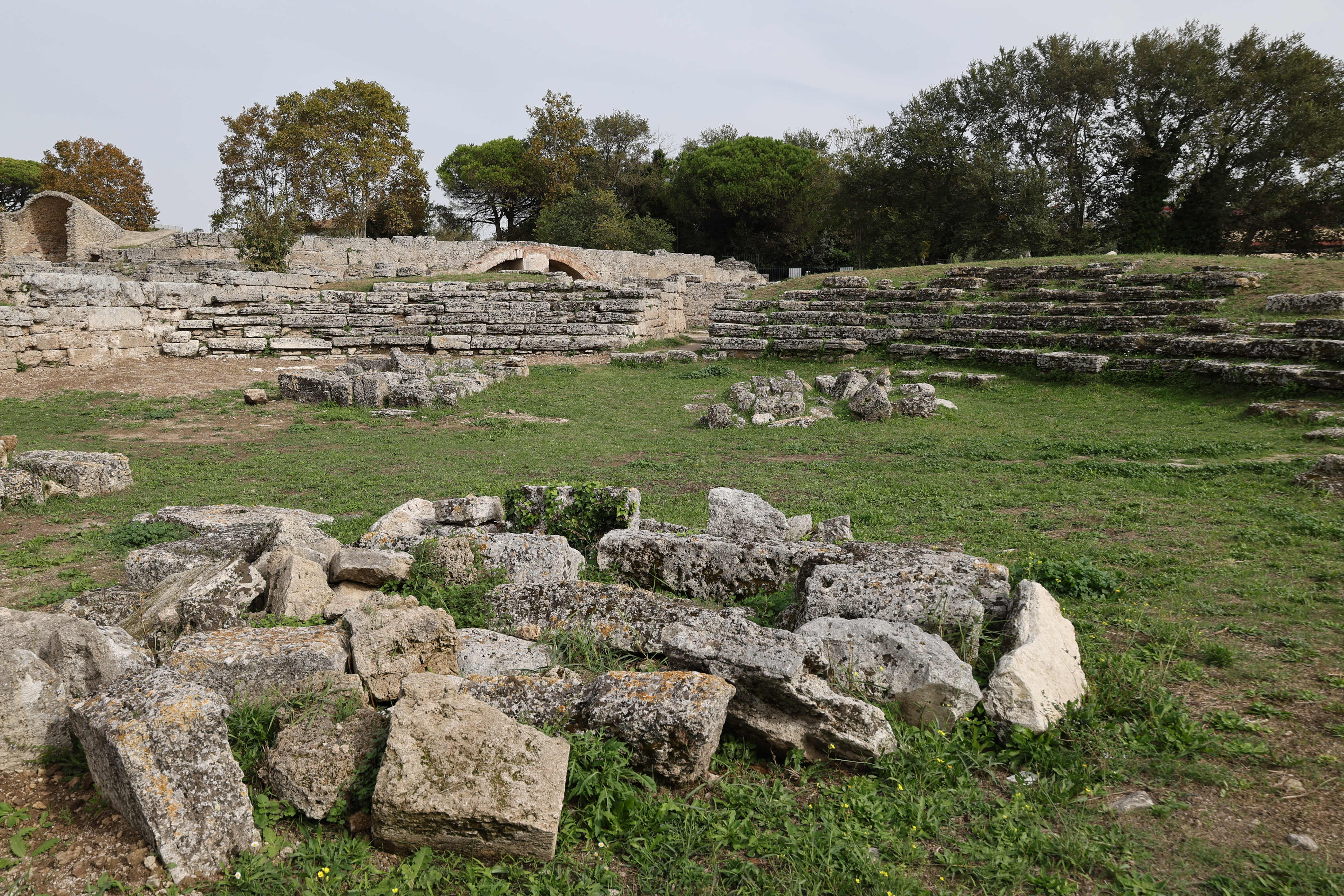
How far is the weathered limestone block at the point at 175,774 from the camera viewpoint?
8.68 feet

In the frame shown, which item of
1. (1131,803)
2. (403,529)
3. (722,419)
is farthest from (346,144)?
(1131,803)

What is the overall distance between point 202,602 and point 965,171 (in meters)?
30.0

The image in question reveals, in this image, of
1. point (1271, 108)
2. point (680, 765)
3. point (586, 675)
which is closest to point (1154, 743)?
point (680, 765)

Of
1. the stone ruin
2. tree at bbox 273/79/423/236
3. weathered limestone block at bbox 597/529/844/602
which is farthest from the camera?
tree at bbox 273/79/423/236

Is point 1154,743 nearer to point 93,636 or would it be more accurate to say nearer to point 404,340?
point 93,636

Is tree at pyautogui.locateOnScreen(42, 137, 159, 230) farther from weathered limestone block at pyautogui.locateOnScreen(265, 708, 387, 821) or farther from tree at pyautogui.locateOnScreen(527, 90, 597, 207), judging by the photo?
weathered limestone block at pyautogui.locateOnScreen(265, 708, 387, 821)

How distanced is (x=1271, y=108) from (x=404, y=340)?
1207 inches

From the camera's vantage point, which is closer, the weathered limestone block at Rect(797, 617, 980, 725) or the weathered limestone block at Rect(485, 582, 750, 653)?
the weathered limestone block at Rect(797, 617, 980, 725)

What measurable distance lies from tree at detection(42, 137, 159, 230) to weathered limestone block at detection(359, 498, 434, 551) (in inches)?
1843

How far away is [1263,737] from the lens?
332 cm

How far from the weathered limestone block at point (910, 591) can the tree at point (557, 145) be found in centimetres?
4117

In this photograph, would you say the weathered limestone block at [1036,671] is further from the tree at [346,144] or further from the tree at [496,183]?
the tree at [496,183]

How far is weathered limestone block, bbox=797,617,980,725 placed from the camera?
355cm

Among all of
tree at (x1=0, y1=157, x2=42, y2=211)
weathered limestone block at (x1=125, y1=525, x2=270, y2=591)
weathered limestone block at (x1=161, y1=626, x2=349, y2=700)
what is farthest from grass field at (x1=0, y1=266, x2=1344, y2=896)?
tree at (x1=0, y1=157, x2=42, y2=211)
